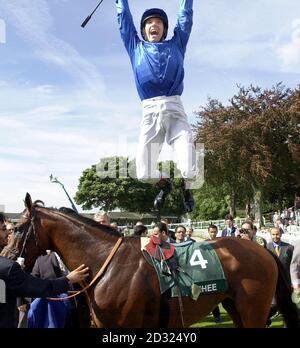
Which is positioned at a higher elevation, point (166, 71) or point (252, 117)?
point (252, 117)

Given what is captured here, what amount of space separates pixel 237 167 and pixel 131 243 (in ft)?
92.1

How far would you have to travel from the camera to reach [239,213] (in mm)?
54312

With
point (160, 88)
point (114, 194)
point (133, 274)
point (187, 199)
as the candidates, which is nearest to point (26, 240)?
point (133, 274)

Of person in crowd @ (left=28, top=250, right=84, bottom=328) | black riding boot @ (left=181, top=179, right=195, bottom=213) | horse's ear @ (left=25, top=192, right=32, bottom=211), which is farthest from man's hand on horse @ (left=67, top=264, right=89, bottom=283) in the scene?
black riding boot @ (left=181, top=179, right=195, bottom=213)

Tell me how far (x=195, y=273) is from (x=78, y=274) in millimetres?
1121

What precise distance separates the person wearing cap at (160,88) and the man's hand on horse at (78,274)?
1.32 meters

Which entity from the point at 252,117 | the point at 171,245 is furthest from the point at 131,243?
the point at 252,117

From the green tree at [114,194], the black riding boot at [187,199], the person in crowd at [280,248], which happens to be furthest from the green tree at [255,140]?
the black riding boot at [187,199]

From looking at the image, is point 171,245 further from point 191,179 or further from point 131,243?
point 191,179

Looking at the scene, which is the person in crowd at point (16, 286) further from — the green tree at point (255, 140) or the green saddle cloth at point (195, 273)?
the green tree at point (255, 140)

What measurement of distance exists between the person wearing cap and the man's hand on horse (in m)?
1.32

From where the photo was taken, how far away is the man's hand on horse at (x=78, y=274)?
421 centimetres

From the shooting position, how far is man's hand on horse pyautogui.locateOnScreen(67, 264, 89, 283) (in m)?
4.21

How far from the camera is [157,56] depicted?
536 centimetres
